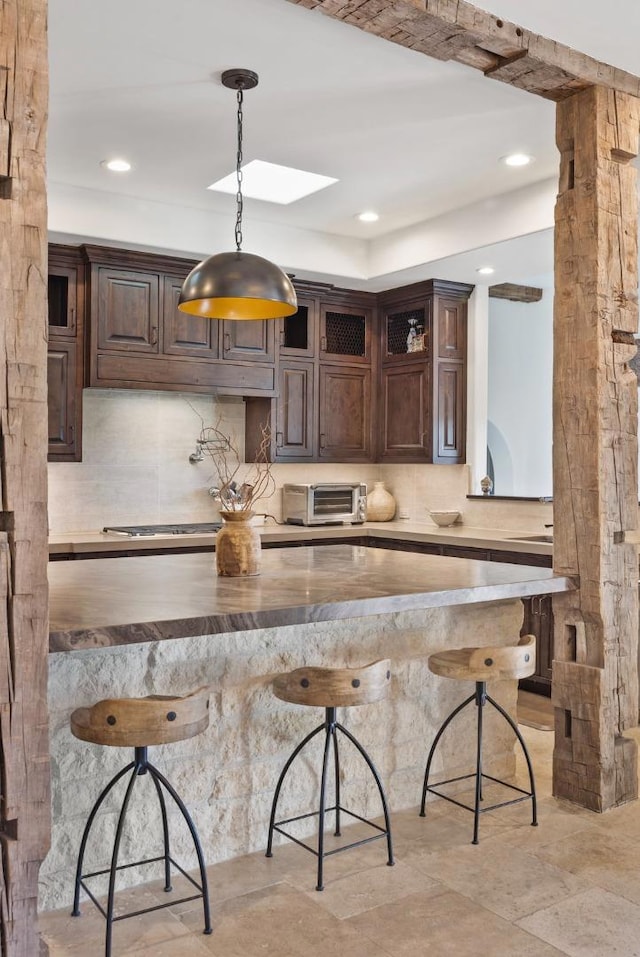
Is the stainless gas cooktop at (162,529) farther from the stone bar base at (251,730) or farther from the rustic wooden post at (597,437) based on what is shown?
the rustic wooden post at (597,437)

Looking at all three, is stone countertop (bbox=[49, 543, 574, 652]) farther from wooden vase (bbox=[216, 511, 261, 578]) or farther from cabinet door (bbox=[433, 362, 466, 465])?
cabinet door (bbox=[433, 362, 466, 465])

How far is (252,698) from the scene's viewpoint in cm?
296

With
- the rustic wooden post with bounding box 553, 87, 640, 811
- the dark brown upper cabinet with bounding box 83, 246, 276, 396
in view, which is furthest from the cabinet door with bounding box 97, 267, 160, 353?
the rustic wooden post with bounding box 553, 87, 640, 811

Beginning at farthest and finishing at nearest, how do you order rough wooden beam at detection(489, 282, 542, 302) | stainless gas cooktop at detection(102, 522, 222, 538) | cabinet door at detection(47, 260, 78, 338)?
rough wooden beam at detection(489, 282, 542, 302) < stainless gas cooktop at detection(102, 522, 222, 538) < cabinet door at detection(47, 260, 78, 338)

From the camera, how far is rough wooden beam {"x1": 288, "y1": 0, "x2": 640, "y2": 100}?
2.71 metres

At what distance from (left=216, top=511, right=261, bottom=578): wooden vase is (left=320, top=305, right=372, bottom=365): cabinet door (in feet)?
10.8

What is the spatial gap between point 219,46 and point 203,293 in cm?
97

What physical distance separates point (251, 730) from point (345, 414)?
3697mm

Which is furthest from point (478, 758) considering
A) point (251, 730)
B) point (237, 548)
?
point (237, 548)

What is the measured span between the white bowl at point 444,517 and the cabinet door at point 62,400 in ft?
8.20

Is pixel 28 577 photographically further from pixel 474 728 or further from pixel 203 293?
pixel 474 728

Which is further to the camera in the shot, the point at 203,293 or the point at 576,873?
the point at 203,293

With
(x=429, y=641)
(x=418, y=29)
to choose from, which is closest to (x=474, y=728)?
(x=429, y=641)

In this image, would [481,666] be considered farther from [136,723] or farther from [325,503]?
[325,503]
